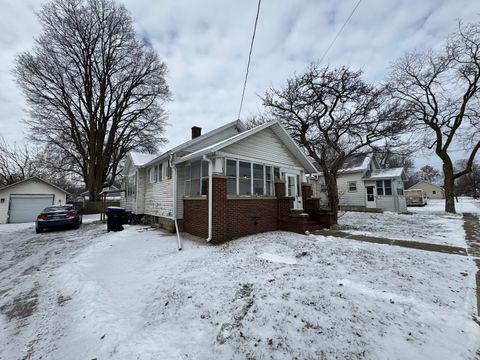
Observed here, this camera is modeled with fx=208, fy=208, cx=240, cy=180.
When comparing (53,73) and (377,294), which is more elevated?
(53,73)

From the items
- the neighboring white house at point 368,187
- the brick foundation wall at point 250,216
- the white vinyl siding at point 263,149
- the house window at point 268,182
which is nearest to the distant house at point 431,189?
the neighboring white house at point 368,187

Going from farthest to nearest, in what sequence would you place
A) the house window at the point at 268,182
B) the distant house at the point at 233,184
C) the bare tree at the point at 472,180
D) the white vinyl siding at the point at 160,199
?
the bare tree at the point at 472,180
the white vinyl siding at the point at 160,199
the house window at the point at 268,182
the distant house at the point at 233,184

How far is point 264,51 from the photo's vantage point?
7.07 m

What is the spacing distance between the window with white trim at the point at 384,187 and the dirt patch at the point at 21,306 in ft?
76.0

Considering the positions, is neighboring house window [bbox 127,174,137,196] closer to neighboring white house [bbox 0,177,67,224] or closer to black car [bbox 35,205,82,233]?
black car [bbox 35,205,82,233]

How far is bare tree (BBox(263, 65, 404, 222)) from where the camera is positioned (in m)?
10.9

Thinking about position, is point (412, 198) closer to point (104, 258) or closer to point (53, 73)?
point (104, 258)

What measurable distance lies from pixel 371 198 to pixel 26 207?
30978 mm

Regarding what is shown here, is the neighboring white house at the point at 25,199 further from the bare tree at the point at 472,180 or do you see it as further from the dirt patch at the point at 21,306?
the bare tree at the point at 472,180

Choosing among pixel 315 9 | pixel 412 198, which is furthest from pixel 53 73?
pixel 412 198

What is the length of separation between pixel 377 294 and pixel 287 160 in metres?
7.87

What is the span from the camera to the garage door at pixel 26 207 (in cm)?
1720

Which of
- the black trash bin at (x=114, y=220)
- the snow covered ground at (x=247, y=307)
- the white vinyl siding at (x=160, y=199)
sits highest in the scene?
the white vinyl siding at (x=160, y=199)

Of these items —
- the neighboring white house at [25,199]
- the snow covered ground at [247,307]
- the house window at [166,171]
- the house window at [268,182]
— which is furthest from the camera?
the neighboring white house at [25,199]
